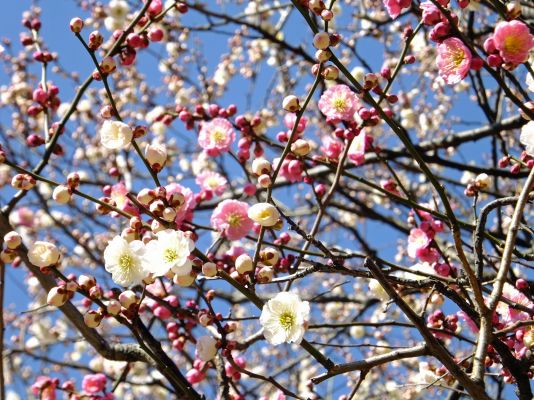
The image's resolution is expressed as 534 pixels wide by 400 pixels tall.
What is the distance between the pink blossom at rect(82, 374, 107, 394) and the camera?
2.14 m

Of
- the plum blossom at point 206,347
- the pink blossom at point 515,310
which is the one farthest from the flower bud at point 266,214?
the pink blossom at point 515,310

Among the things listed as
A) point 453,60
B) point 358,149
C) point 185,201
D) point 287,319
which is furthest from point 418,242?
point 185,201

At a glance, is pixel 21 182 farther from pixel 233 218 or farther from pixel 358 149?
pixel 358 149

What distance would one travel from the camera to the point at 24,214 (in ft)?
19.0

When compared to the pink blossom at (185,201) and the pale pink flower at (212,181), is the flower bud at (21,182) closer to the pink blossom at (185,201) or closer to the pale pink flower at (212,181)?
the pink blossom at (185,201)

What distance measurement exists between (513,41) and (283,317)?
37.4 inches

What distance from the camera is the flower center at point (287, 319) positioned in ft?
5.42

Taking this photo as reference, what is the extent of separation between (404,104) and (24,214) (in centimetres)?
351

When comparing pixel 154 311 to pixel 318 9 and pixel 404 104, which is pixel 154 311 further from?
pixel 404 104

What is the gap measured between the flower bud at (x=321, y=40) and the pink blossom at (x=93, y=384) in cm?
132

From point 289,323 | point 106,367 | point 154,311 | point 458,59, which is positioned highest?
point 106,367

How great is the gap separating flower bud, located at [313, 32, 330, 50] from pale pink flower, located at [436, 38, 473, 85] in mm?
333

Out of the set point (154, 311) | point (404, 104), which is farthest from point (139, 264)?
Result: point (404, 104)

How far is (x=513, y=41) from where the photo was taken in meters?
1.68
